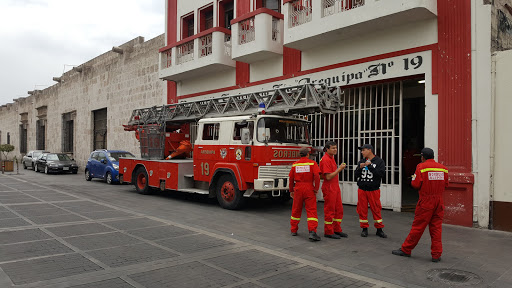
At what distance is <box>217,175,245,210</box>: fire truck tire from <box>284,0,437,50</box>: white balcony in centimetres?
457

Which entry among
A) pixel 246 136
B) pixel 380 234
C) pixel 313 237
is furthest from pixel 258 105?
pixel 380 234

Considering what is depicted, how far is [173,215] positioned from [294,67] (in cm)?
626

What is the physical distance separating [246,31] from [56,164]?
54.9 ft

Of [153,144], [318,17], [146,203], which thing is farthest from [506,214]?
[153,144]

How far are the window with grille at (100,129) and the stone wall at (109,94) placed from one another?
0.33m

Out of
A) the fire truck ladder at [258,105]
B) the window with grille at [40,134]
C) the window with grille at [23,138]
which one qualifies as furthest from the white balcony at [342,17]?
the window with grille at [23,138]

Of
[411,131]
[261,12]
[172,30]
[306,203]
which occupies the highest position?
[172,30]

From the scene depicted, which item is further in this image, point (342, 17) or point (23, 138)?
point (23, 138)

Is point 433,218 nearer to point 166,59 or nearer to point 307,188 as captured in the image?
point 307,188

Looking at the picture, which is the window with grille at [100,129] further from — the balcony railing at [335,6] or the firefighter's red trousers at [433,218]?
the firefighter's red trousers at [433,218]

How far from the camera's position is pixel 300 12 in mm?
11609

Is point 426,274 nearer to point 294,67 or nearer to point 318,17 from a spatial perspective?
point 318,17

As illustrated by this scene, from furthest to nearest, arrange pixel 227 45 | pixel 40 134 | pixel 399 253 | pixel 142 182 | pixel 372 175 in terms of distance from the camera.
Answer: pixel 40 134, pixel 227 45, pixel 142 182, pixel 372 175, pixel 399 253

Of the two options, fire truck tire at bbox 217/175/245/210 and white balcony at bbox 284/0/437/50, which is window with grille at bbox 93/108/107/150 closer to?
fire truck tire at bbox 217/175/245/210
